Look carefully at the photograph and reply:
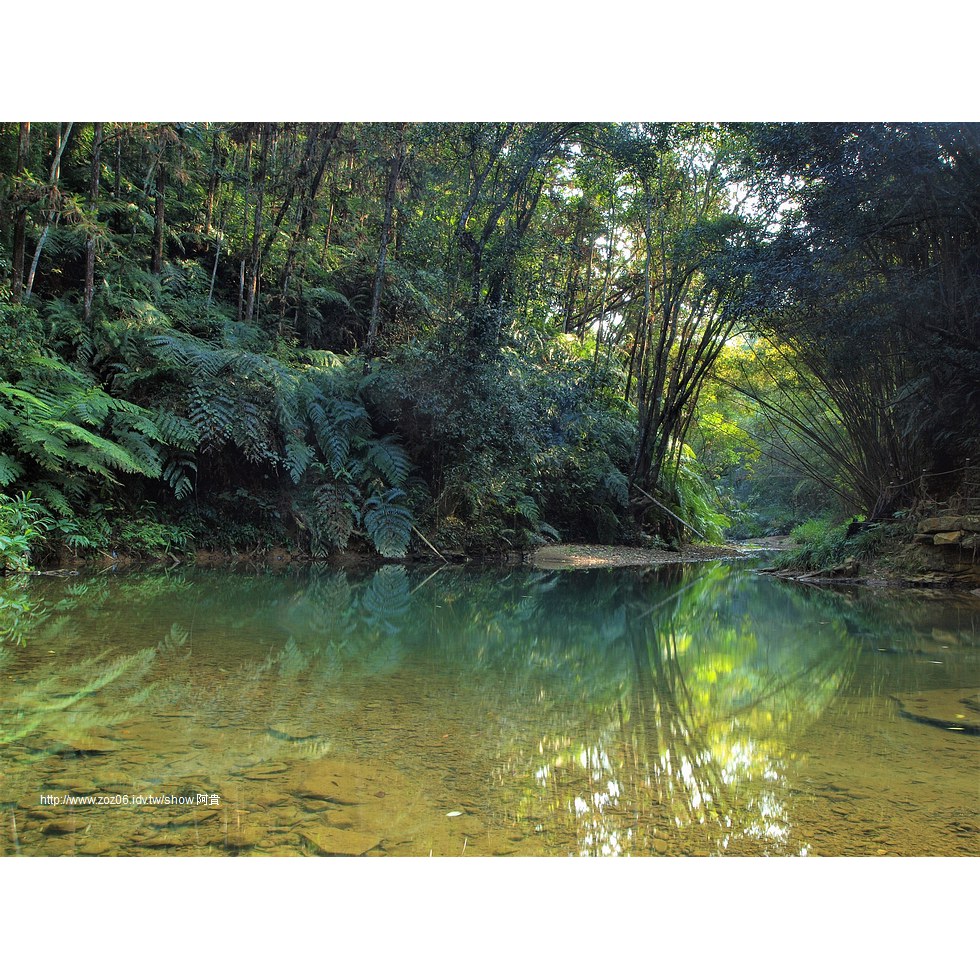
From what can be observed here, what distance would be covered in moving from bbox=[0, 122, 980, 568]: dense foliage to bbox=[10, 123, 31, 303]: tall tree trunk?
40 millimetres

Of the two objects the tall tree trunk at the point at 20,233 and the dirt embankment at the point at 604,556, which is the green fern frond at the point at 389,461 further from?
the tall tree trunk at the point at 20,233

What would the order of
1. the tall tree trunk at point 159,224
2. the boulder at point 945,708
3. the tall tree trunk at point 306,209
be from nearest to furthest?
the boulder at point 945,708, the tall tree trunk at point 159,224, the tall tree trunk at point 306,209

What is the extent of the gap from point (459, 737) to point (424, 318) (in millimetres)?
8603

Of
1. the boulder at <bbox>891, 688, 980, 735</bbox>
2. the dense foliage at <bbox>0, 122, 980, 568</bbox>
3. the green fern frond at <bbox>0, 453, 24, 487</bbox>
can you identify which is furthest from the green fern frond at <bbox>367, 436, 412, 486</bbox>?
the boulder at <bbox>891, 688, 980, 735</bbox>

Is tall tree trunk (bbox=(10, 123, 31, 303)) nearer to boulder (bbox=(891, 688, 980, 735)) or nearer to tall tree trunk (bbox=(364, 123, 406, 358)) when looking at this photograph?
tall tree trunk (bbox=(364, 123, 406, 358))

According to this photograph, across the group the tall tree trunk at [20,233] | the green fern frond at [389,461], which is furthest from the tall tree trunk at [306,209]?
the tall tree trunk at [20,233]

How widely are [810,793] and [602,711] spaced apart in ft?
3.03

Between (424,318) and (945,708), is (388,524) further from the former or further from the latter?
(945,708)

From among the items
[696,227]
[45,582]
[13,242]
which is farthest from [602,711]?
[696,227]

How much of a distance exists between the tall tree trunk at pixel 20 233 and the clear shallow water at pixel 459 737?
13.5 feet

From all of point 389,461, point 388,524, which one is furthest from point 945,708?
point 389,461

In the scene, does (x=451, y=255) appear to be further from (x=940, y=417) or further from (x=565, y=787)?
(x=565, y=787)

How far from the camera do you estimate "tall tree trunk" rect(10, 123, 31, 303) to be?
288 inches

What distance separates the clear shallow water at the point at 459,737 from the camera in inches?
64.8
